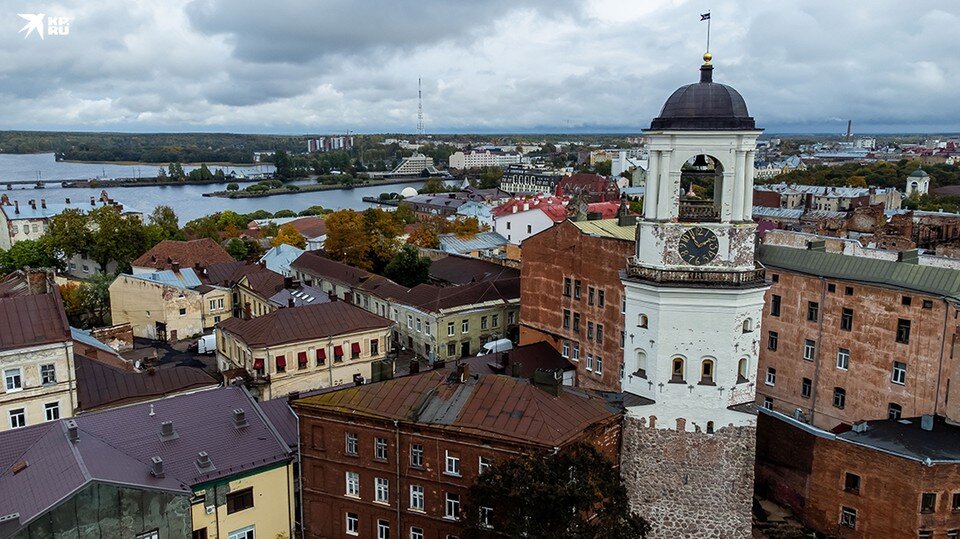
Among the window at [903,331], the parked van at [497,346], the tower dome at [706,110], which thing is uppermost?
the tower dome at [706,110]

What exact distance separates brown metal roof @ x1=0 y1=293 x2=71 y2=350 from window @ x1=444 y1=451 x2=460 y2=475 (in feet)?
57.1

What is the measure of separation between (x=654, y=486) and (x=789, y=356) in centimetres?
1604

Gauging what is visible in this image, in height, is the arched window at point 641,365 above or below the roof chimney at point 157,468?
above

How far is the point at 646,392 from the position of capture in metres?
21.9

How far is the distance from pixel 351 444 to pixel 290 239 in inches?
2283

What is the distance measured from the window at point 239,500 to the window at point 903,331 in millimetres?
26338

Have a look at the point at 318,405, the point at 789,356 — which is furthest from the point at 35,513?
the point at 789,356

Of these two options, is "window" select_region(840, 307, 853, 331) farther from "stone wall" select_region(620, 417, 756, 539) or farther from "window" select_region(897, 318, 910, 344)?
"stone wall" select_region(620, 417, 756, 539)

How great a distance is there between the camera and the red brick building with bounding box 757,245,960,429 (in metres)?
29.2

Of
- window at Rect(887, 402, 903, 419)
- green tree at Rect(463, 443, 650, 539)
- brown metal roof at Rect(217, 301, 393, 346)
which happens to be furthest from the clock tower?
brown metal roof at Rect(217, 301, 393, 346)

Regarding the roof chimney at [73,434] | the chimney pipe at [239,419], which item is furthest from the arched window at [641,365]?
the roof chimney at [73,434]

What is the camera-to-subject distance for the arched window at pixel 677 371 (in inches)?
838

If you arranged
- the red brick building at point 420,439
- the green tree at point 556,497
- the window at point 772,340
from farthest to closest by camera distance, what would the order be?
the window at point 772,340
the red brick building at point 420,439
the green tree at point 556,497

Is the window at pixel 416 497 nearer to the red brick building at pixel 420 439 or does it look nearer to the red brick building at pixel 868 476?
the red brick building at pixel 420 439
